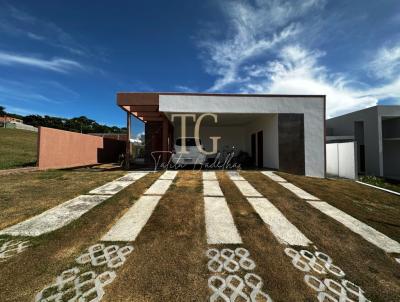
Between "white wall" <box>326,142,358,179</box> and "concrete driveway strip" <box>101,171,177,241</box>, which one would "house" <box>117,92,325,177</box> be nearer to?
"white wall" <box>326,142,358,179</box>

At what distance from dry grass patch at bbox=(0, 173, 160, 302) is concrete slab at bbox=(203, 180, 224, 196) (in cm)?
237

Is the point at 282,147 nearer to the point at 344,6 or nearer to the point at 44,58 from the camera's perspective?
the point at 344,6

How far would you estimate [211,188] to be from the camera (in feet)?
20.2

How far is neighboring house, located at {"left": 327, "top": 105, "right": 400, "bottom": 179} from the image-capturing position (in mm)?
13259

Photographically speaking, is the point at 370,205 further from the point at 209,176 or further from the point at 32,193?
the point at 32,193

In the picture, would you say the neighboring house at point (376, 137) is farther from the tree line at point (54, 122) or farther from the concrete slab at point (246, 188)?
the tree line at point (54, 122)

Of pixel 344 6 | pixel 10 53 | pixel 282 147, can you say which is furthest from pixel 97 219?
pixel 10 53

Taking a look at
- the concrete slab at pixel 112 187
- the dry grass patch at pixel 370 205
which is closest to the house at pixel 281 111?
the dry grass patch at pixel 370 205

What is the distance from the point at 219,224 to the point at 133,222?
145 centimetres

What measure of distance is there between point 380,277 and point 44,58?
15768 mm

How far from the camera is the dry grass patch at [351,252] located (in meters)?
2.12

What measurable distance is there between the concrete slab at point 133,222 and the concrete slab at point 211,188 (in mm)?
1458

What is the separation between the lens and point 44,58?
11.8 meters

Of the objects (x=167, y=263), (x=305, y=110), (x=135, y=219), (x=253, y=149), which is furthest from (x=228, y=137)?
(x=167, y=263)
